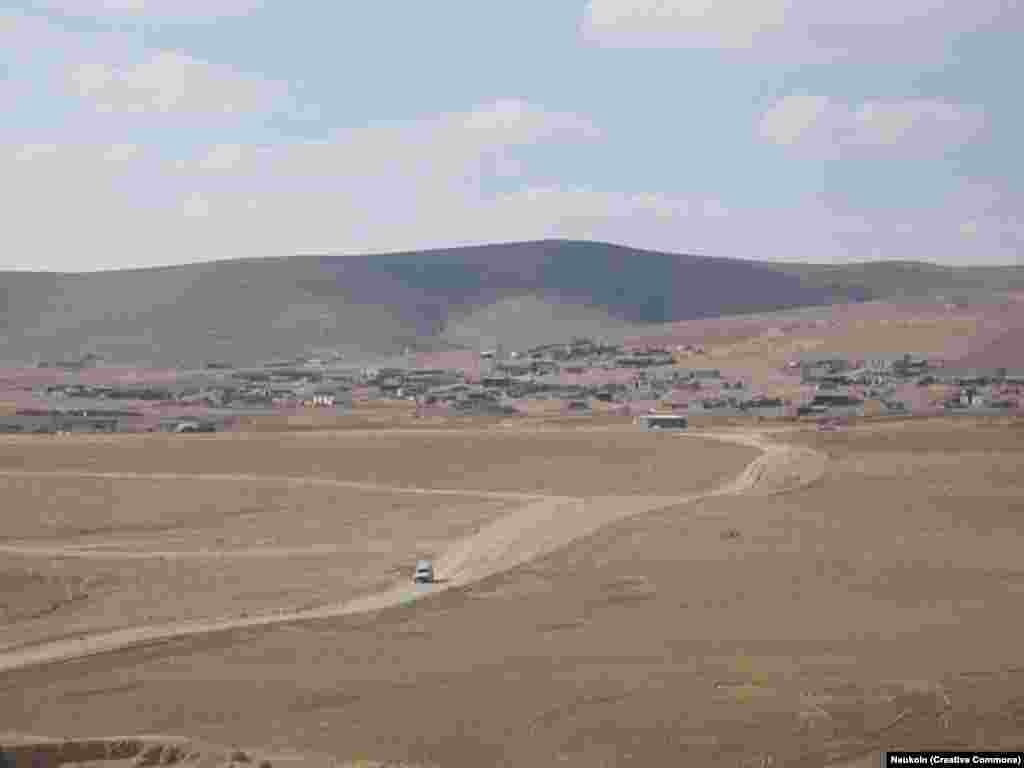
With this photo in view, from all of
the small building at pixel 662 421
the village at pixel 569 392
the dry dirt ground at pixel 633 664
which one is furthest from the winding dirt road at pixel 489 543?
the village at pixel 569 392

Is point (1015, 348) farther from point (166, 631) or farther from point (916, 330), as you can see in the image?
point (166, 631)

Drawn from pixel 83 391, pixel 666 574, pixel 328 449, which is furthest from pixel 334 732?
pixel 83 391

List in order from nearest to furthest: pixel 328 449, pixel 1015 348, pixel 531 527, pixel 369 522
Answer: pixel 531 527 → pixel 369 522 → pixel 328 449 → pixel 1015 348

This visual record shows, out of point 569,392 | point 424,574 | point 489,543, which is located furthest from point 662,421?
point 424,574

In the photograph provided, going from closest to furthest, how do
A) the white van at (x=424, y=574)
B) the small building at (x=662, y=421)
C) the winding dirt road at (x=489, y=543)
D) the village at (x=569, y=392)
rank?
the winding dirt road at (x=489, y=543), the white van at (x=424, y=574), the small building at (x=662, y=421), the village at (x=569, y=392)

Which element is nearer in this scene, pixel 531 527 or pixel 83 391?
pixel 531 527

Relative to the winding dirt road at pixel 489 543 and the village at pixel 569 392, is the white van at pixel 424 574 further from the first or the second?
the village at pixel 569 392

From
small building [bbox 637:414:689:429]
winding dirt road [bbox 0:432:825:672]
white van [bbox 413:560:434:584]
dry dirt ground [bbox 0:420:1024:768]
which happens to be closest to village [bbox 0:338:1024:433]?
small building [bbox 637:414:689:429]
